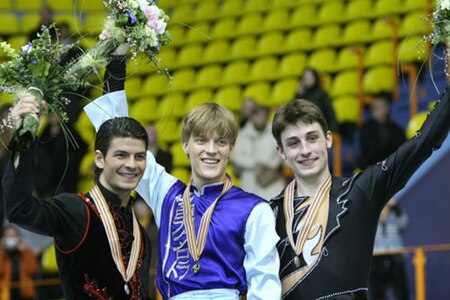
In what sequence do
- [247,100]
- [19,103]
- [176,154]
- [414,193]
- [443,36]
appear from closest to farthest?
[19,103]
[443,36]
[414,193]
[247,100]
[176,154]

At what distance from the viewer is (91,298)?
14.4 ft

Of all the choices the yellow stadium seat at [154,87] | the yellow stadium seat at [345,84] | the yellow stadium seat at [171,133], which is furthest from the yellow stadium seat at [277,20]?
the yellow stadium seat at [345,84]

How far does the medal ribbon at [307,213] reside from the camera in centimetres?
457

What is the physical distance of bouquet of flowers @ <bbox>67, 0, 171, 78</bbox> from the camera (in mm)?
4711

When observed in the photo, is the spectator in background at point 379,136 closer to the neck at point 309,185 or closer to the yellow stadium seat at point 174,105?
the yellow stadium seat at point 174,105

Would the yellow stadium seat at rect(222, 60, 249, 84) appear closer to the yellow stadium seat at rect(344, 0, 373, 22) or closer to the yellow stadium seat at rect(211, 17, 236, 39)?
the yellow stadium seat at rect(211, 17, 236, 39)

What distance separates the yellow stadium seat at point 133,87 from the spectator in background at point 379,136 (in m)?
4.12

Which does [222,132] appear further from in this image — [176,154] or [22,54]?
→ [176,154]

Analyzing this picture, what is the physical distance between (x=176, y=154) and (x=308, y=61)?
5.83 feet

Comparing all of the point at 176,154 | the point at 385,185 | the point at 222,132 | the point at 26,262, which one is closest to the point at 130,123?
the point at 222,132

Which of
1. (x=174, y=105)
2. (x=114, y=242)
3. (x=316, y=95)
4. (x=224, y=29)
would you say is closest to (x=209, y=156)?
(x=114, y=242)

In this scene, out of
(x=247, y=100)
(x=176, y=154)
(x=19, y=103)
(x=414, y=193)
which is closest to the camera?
(x=19, y=103)

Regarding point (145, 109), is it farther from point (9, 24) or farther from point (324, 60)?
point (9, 24)

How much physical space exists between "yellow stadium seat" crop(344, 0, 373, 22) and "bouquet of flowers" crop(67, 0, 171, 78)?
7296mm
